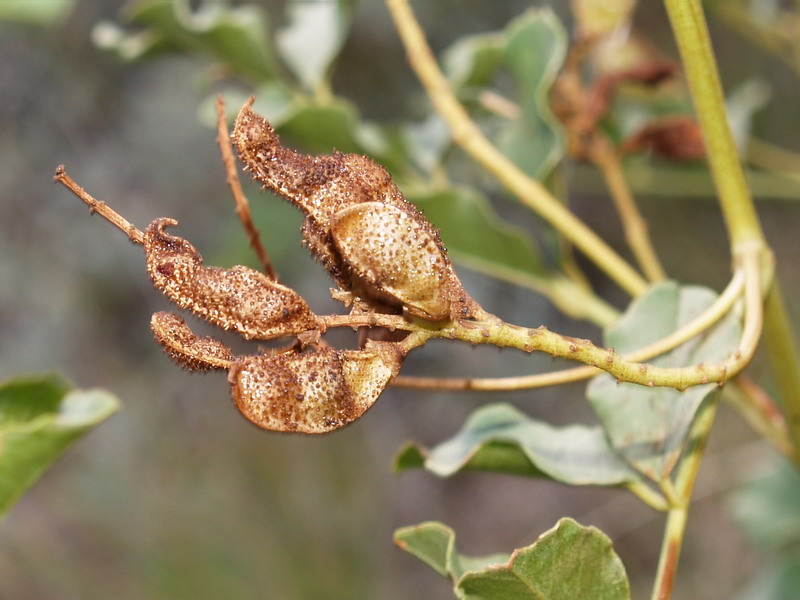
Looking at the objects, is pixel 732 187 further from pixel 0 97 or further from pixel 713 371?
pixel 0 97

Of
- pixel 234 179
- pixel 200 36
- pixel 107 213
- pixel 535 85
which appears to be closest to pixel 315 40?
pixel 200 36

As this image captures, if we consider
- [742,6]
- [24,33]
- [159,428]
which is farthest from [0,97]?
[742,6]

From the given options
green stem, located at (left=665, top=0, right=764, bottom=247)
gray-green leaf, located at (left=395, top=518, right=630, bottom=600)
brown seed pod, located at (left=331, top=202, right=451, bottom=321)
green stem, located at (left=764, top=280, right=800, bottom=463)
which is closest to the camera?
brown seed pod, located at (left=331, top=202, right=451, bottom=321)

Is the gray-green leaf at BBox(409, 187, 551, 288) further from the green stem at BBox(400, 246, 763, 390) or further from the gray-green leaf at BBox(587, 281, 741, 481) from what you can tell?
the green stem at BBox(400, 246, 763, 390)

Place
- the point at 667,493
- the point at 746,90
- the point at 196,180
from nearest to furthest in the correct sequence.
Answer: the point at 667,493 < the point at 746,90 < the point at 196,180

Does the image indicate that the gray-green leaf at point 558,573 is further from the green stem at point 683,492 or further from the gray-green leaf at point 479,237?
the gray-green leaf at point 479,237

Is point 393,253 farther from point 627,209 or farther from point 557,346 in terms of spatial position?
point 627,209

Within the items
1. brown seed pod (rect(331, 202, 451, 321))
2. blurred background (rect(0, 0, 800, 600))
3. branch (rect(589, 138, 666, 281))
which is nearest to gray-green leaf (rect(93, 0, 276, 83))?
branch (rect(589, 138, 666, 281))

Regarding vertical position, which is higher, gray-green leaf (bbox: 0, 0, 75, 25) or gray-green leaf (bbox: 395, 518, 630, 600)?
gray-green leaf (bbox: 0, 0, 75, 25)
